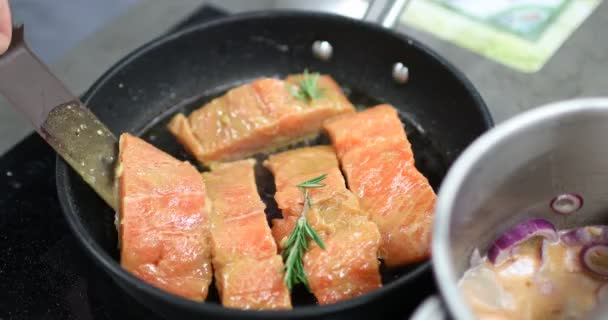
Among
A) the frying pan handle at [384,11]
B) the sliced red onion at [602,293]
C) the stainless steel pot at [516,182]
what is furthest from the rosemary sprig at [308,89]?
the sliced red onion at [602,293]

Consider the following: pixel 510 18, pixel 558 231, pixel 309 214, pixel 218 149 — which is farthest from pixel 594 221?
pixel 510 18

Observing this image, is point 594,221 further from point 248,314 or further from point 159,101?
point 159,101

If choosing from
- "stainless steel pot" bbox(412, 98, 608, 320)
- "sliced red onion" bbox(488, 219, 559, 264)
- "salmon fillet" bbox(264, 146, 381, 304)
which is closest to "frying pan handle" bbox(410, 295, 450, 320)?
"stainless steel pot" bbox(412, 98, 608, 320)

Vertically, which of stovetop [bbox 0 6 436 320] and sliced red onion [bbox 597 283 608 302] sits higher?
stovetop [bbox 0 6 436 320]

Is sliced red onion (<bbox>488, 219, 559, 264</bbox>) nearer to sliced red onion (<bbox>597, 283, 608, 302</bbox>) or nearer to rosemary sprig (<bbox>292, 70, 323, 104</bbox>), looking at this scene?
sliced red onion (<bbox>597, 283, 608, 302</bbox>)

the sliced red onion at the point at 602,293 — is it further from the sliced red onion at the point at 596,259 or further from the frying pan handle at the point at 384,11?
the frying pan handle at the point at 384,11

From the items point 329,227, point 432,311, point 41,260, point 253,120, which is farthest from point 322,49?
point 432,311

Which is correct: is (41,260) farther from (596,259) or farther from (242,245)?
(596,259)
